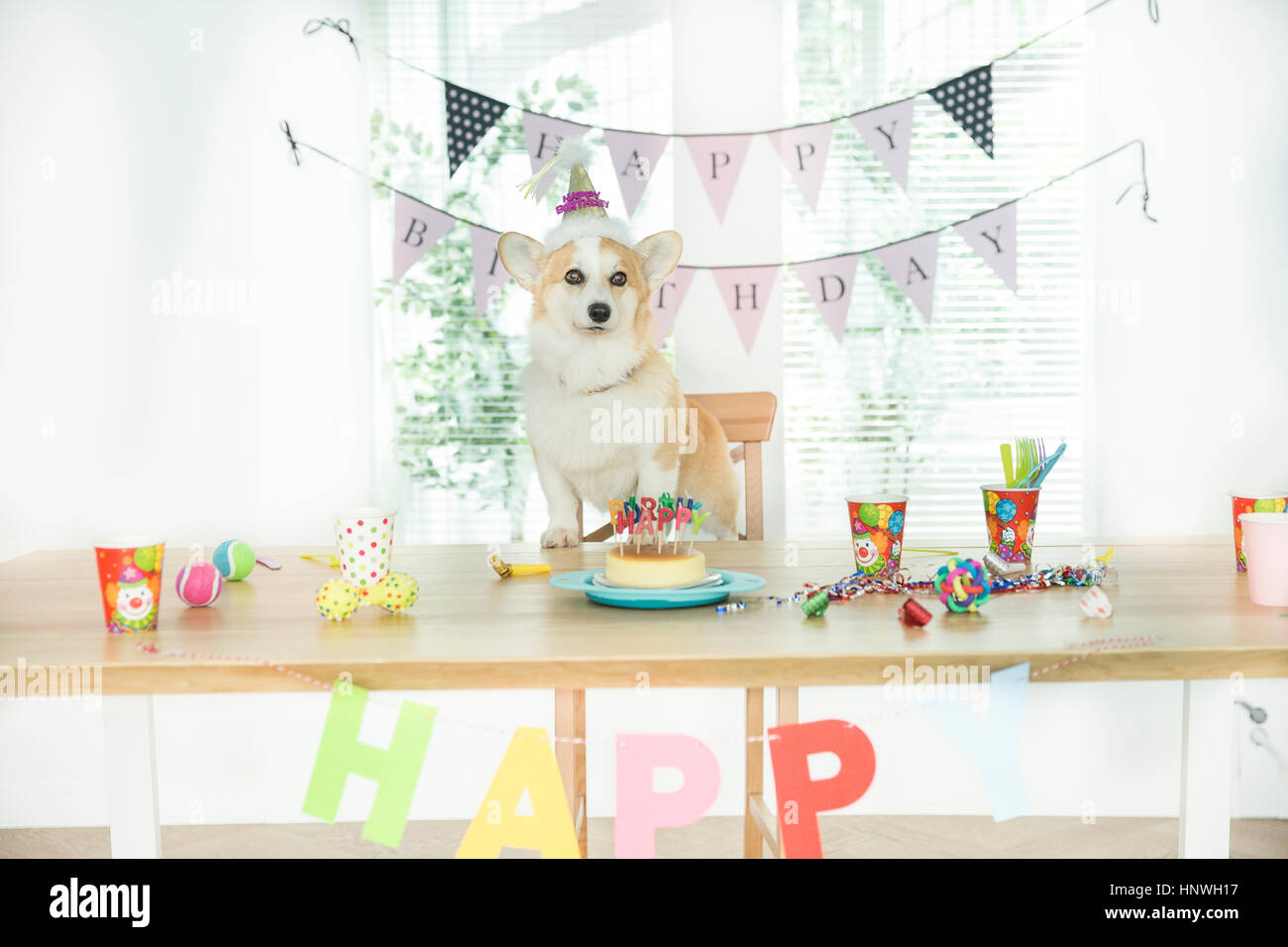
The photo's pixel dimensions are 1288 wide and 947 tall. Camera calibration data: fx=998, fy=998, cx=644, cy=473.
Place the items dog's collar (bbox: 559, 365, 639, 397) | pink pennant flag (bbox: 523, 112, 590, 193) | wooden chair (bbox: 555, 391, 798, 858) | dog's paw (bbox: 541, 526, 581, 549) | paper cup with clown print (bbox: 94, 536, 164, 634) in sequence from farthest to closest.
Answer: pink pennant flag (bbox: 523, 112, 590, 193), dog's collar (bbox: 559, 365, 639, 397), dog's paw (bbox: 541, 526, 581, 549), wooden chair (bbox: 555, 391, 798, 858), paper cup with clown print (bbox: 94, 536, 164, 634)

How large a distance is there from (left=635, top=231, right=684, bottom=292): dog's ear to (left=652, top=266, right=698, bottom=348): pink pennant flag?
1.84ft

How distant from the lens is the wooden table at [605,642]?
0.94 m

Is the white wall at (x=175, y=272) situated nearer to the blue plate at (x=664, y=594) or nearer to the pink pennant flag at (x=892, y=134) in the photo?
the pink pennant flag at (x=892, y=134)

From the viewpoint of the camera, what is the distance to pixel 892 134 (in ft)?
7.92

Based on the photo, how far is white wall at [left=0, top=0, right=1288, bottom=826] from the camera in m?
2.40

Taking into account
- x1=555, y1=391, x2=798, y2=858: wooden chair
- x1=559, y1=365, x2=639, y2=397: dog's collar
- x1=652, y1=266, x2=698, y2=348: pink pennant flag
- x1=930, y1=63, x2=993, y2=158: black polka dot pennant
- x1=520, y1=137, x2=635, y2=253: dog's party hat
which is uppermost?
x1=930, y1=63, x2=993, y2=158: black polka dot pennant

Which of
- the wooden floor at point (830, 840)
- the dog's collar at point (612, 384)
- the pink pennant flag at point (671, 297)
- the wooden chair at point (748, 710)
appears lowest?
the wooden floor at point (830, 840)

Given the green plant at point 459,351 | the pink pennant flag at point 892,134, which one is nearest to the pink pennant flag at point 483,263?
the green plant at point 459,351

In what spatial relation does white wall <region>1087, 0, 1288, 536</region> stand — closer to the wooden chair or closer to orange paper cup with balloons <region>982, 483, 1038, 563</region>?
the wooden chair

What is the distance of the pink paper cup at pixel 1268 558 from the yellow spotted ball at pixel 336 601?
1016mm

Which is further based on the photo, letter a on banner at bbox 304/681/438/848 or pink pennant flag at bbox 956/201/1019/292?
pink pennant flag at bbox 956/201/1019/292

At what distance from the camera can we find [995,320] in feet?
8.38

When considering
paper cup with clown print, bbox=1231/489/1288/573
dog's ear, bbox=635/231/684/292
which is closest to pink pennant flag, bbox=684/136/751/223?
dog's ear, bbox=635/231/684/292
